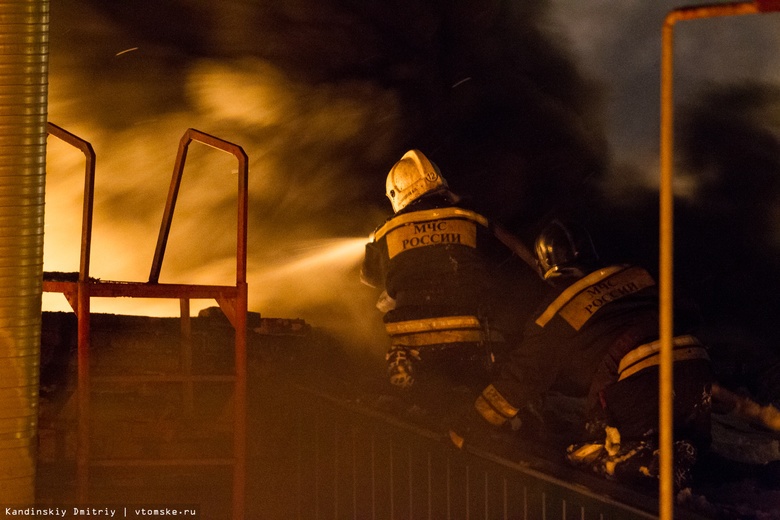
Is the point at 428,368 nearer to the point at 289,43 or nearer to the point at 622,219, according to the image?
the point at 622,219

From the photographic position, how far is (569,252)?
5.18 m

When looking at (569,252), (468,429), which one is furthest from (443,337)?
(468,429)

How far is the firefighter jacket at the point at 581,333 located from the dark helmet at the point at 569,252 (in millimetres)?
228

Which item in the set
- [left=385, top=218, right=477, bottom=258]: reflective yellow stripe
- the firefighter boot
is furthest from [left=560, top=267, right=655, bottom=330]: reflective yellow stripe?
the firefighter boot

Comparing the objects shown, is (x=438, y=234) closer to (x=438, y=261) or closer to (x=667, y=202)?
(x=438, y=261)

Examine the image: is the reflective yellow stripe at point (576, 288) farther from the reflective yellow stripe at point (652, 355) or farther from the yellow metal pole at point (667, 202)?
the yellow metal pole at point (667, 202)

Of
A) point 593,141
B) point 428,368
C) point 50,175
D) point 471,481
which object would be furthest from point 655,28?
point 50,175

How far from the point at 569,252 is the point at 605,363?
67 cm

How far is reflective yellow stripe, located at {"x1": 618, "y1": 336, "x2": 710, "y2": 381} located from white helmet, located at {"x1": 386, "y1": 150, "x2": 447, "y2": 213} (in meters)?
1.92

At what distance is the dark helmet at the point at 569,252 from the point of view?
17.0 feet

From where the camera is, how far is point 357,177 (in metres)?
8.46

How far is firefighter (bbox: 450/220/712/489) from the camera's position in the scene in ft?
15.2

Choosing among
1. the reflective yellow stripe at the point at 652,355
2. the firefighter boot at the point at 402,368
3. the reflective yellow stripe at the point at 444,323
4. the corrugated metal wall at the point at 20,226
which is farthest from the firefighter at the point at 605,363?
the corrugated metal wall at the point at 20,226

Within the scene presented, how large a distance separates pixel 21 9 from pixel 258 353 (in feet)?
9.95
